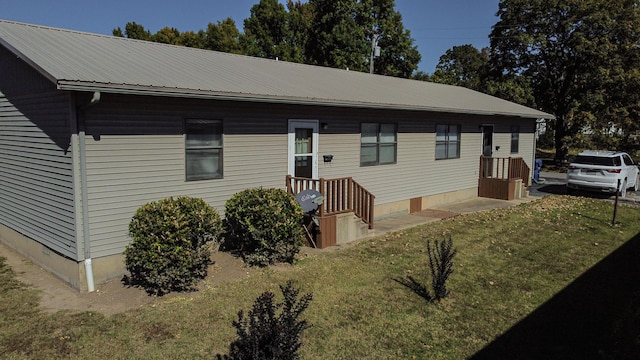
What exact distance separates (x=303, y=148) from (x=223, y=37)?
32.9 meters

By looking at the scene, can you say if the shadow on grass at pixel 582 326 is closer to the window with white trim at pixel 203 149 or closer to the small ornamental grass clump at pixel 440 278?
the small ornamental grass clump at pixel 440 278

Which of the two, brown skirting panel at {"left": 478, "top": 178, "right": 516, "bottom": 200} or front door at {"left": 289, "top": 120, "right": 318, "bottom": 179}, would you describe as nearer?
front door at {"left": 289, "top": 120, "right": 318, "bottom": 179}

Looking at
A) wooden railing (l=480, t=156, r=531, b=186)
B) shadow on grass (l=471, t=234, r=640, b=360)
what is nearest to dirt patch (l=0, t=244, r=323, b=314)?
shadow on grass (l=471, t=234, r=640, b=360)

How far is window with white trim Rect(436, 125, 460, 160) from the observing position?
1313 cm

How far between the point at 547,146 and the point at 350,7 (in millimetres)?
27366

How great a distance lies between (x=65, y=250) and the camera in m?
6.45

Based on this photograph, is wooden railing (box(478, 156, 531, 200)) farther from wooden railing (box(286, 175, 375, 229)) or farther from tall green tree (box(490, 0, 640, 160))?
tall green tree (box(490, 0, 640, 160))

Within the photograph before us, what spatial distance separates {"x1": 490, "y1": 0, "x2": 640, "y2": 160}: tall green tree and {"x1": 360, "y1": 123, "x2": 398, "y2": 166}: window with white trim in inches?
737

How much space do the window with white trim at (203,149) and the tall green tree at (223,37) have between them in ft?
96.5

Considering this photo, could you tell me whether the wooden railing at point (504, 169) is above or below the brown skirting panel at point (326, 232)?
above

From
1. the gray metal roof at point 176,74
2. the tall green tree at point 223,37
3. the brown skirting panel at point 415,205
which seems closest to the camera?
the gray metal roof at point 176,74

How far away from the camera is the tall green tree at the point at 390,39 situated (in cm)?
3250

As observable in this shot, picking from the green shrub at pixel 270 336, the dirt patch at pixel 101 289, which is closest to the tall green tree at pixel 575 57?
the dirt patch at pixel 101 289

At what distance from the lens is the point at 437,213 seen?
1218 centimetres
